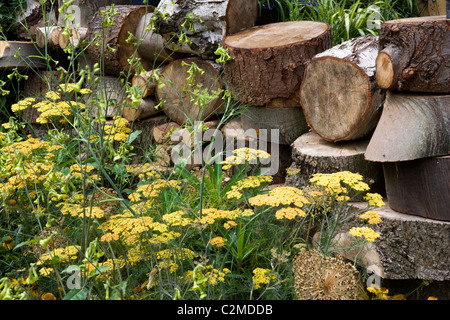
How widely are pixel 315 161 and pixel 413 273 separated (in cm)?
66

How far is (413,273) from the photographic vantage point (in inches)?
84.4

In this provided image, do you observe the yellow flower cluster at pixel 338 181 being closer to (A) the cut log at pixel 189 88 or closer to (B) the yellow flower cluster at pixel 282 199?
(B) the yellow flower cluster at pixel 282 199

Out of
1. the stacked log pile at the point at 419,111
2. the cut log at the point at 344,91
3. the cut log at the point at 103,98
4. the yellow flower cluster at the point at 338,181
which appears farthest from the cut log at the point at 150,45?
the yellow flower cluster at the point at 338,181

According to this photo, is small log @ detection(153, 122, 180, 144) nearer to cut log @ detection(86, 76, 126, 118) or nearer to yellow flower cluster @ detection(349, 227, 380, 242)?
cut log @ detection(86, 76, 126, 118)

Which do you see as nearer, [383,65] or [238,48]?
[383,65]

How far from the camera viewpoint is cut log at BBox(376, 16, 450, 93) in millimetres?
1999

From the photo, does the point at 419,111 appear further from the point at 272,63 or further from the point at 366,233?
the point at 272,63

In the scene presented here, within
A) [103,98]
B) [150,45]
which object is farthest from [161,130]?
[103,98]

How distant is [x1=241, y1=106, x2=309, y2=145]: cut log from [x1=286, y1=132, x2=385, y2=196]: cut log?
0.76ft

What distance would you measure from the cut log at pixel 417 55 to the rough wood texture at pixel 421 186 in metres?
0.31

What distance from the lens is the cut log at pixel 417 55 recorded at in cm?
200
